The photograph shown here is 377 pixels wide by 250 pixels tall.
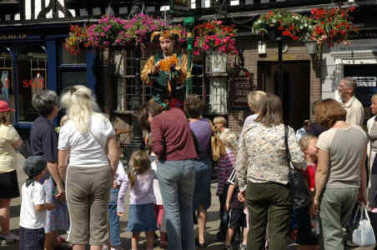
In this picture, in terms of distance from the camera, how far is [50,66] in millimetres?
17656

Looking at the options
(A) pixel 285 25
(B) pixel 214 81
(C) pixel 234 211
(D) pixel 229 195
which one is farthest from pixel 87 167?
(B) pixel 214 81

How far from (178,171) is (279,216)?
44.6 inches

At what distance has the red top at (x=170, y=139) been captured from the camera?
19.6 feet

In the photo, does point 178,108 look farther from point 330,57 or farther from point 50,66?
point 50,66

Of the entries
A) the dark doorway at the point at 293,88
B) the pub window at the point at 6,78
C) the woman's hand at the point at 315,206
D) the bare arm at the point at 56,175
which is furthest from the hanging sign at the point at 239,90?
the woman's hand at the point at 315,206

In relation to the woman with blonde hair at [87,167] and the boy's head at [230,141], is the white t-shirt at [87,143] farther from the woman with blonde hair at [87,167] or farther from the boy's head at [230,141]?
the boy's head at [230,141]

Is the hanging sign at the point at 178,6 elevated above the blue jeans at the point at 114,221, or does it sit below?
above

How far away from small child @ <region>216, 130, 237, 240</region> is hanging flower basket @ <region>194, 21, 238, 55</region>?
16.4 ft

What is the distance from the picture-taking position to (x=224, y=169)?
276 inches

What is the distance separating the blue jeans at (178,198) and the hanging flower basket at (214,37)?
6.27 metres

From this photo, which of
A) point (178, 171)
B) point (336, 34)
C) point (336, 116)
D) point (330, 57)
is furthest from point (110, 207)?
point (330, 57)

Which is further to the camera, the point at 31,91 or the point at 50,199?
the point at 31,91

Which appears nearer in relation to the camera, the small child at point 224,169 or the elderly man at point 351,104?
the small child at point 224,169

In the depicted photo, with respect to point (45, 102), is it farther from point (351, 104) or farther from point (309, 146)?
point (351, 104)
